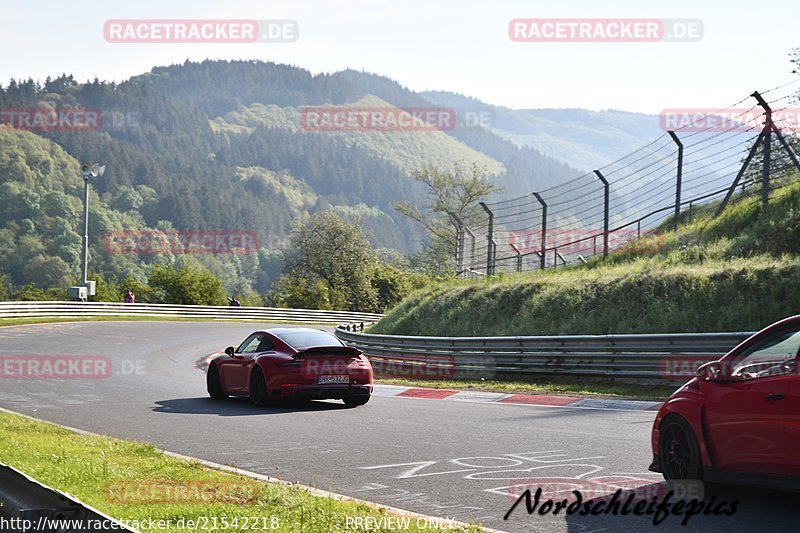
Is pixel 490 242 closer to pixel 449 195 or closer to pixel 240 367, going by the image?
pixel 240 367

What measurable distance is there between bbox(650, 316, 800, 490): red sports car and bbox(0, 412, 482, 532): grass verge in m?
2.02

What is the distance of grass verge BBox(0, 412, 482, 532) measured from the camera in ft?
21.6

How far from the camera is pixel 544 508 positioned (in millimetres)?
7402

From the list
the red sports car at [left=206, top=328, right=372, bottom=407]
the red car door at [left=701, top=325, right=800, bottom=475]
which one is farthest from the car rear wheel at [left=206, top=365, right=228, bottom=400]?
the red car door at [left=701, top=325, right=800, bottom=475]

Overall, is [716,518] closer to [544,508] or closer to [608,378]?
[544,508]

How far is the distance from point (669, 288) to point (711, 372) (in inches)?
582

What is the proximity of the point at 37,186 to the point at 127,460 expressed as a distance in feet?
568

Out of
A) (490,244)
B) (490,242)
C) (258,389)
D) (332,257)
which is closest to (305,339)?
(258,389)

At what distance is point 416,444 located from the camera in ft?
36.9

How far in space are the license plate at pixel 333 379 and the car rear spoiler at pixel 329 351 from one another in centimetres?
34

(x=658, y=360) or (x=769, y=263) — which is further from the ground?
(x=769, y=263)

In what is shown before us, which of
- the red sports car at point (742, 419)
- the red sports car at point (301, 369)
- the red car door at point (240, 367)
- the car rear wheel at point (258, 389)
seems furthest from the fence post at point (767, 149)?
the red sports car at point (742, 419)

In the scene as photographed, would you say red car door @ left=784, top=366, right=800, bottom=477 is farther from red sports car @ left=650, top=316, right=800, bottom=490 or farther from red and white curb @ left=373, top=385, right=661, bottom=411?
red and white curb @ left=373, top=385, right=661, bottom=411

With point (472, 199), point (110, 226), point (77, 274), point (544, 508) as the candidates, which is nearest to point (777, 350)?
point (544, 508)
